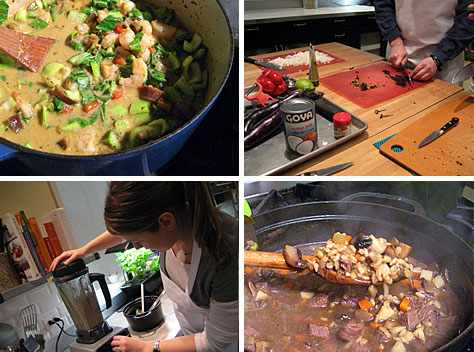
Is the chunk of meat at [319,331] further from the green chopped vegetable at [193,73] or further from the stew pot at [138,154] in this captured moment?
the green chopped vegetable at [193,73]

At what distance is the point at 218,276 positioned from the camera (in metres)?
0.79

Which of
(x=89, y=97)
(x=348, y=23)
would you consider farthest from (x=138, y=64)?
(x=348, y=23)

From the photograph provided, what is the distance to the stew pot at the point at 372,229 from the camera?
95 centimetres

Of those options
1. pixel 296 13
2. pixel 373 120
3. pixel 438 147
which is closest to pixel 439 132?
pixel 438 147

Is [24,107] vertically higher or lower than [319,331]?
higher

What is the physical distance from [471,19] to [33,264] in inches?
77.0

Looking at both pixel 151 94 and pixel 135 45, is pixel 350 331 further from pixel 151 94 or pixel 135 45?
pixel 135 45

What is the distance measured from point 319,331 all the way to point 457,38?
160cm

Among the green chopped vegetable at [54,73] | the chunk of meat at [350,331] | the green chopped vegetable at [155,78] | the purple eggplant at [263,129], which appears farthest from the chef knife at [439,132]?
the green chopped vegetable at [54,73]

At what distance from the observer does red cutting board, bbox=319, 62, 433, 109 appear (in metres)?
1.47

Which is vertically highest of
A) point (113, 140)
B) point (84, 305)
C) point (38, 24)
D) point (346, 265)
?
point (38, 24)

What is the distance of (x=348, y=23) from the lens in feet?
12.9

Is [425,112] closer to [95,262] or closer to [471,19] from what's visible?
[471,19]

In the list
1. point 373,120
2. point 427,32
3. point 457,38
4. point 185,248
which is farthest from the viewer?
point 427,32
